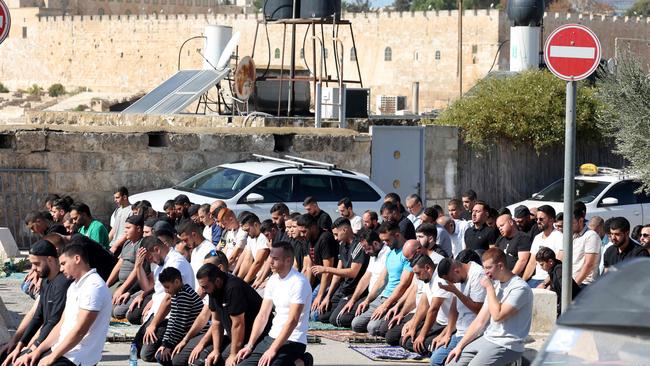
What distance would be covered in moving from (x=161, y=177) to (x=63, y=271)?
30.7 feet

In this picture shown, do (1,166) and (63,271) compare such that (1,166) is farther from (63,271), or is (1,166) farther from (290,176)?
(63,271)

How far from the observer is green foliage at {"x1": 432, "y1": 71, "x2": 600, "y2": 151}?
20938 mm

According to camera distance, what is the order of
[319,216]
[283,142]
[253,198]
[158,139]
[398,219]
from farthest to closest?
[283,142] → [158,139] → [253,198] → [319,216] → [398,219]

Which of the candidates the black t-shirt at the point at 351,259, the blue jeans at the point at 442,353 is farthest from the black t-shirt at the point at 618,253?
the black t-shirt at the point at 351,259

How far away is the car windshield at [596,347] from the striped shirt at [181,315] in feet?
21.5

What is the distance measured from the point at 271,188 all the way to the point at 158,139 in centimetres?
231

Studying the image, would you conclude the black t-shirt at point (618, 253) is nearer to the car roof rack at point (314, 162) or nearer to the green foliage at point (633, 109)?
the green foliage at point (633, 109)

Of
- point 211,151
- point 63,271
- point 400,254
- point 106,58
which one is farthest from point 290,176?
point 106,58

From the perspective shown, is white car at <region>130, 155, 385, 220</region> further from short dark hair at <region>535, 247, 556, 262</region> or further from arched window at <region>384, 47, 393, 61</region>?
arched window at <region>384, 47, 393, 61</region>

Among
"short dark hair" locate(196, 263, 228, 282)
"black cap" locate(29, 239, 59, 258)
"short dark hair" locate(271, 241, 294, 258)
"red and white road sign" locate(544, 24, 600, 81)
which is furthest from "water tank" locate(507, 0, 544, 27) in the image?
"black cap" locate(29, 239, 59, 258)

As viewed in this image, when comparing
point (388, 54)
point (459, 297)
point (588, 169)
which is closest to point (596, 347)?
point (459, 297)

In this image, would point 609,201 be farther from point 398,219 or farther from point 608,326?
point 608,326

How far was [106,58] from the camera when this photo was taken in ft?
309

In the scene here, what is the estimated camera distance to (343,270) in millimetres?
12445
